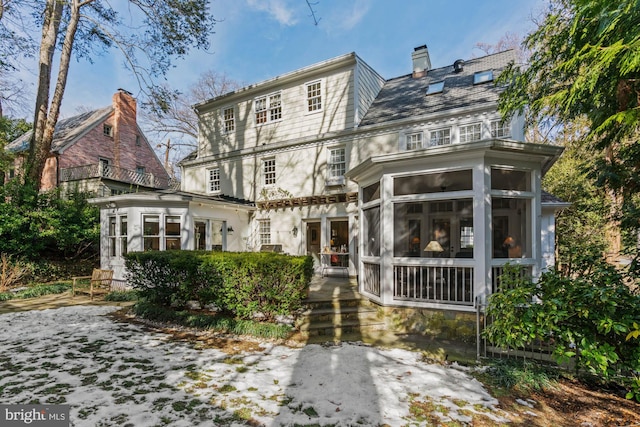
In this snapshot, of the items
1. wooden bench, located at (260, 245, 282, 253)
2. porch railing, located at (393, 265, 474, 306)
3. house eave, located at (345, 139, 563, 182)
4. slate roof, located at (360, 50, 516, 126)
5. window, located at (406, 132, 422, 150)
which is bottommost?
porch railing, located at (393, 265, 474, 306)

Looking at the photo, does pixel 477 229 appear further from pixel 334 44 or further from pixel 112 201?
pixel 112 201

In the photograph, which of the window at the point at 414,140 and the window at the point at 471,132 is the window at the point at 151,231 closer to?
the window at the point at 414,140

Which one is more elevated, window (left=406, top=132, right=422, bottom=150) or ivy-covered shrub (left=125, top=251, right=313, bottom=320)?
window (left=406, top=132, right=422, bottom=150)

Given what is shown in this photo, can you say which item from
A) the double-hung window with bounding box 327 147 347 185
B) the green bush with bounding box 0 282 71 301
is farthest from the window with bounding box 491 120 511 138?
the green bush with bounding box 0 282 71 301

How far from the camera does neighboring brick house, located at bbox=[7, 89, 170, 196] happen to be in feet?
57.0

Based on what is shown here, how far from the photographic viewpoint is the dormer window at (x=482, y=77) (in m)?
10.5

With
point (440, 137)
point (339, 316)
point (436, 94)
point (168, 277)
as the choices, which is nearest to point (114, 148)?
point (168, 277)

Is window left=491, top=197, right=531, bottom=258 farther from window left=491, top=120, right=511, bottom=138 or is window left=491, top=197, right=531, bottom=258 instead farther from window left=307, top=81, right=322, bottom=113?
window left=307, top=81, right=322, bottom=113

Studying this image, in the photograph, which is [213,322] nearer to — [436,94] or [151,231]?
[151,231]

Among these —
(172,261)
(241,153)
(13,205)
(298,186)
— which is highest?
(241,153)

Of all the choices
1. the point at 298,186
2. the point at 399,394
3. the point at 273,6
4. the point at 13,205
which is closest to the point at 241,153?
the point at 298,186

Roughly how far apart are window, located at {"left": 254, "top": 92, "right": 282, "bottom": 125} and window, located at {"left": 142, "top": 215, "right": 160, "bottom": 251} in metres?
6.02

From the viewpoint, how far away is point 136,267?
23.5 feet

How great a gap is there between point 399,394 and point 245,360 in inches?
92.5
